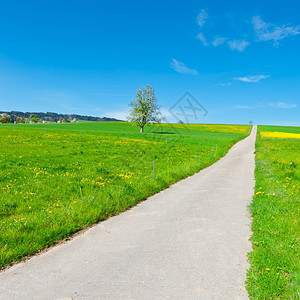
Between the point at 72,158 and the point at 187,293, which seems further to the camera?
the point at 72,158

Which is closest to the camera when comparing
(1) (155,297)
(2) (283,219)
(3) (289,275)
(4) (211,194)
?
(1) (155,297)

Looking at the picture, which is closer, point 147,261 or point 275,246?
point 147,261

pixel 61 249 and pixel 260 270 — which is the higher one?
pixel 260 270

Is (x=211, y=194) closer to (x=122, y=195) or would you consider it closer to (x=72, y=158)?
(x=122, y=195)

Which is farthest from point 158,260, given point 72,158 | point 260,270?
point 72,158

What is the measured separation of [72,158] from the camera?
18.6m

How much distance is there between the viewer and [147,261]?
512 cm

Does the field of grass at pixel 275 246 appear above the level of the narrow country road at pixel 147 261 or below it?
above

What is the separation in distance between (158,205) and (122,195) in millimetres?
1635

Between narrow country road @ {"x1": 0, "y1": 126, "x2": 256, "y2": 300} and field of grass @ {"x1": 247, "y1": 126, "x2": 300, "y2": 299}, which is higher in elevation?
field of grass @ {"x1": 247, "y1": 126, "x2": 300, "y2": 299}

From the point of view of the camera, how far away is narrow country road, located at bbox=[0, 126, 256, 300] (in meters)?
4.12

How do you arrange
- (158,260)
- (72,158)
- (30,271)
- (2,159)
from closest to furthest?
(30,271)
(158,260)
(2,159)
(72,158)

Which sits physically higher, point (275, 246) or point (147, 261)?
point (275, 246)

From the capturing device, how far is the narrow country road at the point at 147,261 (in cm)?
412
